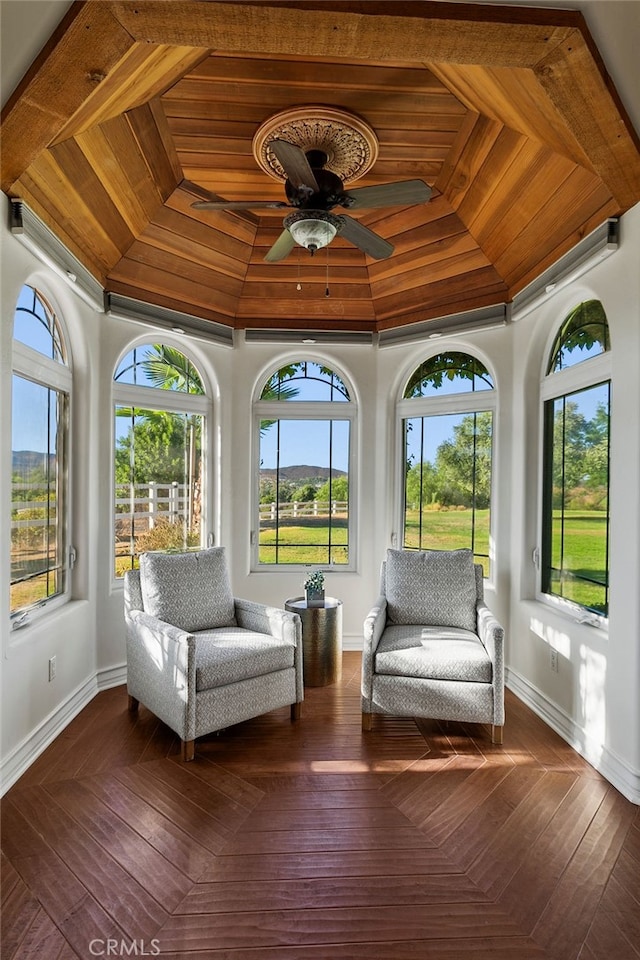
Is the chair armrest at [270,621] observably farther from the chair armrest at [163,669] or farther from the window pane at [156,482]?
the window pane at [156,482]

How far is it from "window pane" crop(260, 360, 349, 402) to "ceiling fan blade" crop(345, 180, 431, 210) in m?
2.01

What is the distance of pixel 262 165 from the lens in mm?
2920

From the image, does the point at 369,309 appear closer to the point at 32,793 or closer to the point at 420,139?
the point at 420,139

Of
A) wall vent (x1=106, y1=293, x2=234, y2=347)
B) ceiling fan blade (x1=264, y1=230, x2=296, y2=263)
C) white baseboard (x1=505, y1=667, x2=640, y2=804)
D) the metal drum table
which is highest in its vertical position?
ceiling fan blade (x1=264, y1=230, x2=296, y2=263)

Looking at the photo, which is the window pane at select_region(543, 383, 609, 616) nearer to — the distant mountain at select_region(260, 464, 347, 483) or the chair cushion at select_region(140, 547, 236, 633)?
the distant mountain at select_region(260, 464, 347, 483)

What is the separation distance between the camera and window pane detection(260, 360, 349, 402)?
4.45 meters

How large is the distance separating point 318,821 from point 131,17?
3.00m

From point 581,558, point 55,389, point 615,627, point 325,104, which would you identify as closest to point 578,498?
point 581,558

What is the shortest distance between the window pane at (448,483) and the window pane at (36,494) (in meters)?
2.61

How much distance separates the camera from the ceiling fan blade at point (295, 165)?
80.4 inches

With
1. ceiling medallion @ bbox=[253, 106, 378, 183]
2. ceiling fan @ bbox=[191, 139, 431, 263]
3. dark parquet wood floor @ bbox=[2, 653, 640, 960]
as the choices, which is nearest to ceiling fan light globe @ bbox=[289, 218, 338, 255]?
ceiling fan @ bbox=[191, 139, 431, 263]

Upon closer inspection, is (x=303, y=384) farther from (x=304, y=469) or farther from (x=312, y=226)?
(x=312, y=226)

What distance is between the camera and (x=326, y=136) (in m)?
2.70

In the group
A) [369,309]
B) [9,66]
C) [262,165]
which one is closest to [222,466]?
[369,309]
